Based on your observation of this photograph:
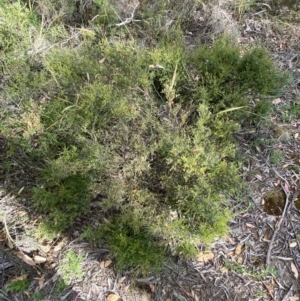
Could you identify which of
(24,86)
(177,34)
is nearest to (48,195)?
(24,86)

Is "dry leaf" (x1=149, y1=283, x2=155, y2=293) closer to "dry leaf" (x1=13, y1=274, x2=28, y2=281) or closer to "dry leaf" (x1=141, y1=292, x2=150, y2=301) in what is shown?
"dry leaf" (x1=141, y1=292, x2=150, y2=301)

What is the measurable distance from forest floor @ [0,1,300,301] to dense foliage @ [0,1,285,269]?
162 mm

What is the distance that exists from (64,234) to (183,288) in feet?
3.20

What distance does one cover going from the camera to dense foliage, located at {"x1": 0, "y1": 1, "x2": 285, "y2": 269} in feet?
7.46

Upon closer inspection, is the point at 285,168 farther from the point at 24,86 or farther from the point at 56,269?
the point at 24,86

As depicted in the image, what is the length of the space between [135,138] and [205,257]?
105 centimetres

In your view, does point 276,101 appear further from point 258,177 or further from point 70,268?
point 70,268


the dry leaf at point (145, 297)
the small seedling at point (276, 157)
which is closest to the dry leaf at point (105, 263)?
the dry leaf at point (145, 297)

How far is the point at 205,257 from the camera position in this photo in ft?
8.11

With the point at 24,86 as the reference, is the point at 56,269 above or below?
below

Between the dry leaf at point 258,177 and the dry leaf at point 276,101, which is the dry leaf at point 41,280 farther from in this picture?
the dry leaf at point 276,101

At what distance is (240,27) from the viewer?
12.6ft

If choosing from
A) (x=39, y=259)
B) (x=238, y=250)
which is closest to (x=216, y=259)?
(x=238, y=250)

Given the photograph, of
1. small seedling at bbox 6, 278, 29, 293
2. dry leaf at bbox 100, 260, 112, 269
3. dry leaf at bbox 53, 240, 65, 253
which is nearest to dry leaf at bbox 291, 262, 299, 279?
dry leaf at bbox 100, 260, 112, 269
